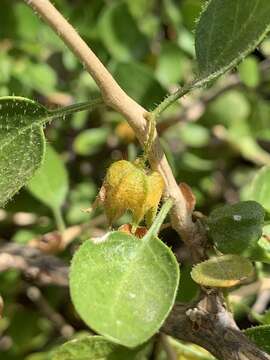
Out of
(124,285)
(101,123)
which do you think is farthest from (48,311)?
(124,285)

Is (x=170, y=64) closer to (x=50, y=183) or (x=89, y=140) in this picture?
(x=89, y=140)

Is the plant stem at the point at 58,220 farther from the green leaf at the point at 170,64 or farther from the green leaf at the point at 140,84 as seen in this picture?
the green leaf at the point at 170,64

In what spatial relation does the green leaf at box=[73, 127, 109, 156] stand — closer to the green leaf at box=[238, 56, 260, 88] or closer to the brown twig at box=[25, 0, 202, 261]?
the green leaf at box=[238, 56, 260, 88]

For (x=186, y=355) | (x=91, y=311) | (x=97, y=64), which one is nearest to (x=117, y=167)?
(x=97, y=64)

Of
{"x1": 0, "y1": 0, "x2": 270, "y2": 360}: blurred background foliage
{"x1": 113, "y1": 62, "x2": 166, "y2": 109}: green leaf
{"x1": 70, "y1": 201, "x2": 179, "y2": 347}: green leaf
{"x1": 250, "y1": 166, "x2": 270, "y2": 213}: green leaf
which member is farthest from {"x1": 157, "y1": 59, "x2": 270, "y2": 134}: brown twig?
{"x1": 70, "y1": 201, "x2": 179, "y2": 347}: green leaf

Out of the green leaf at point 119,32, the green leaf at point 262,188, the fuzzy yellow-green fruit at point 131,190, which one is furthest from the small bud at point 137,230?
the green leaf at point 119,32

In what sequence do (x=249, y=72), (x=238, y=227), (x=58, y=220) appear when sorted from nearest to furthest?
(x=238, y=227) < (x=58, y=220) < (x=249, y=72)
